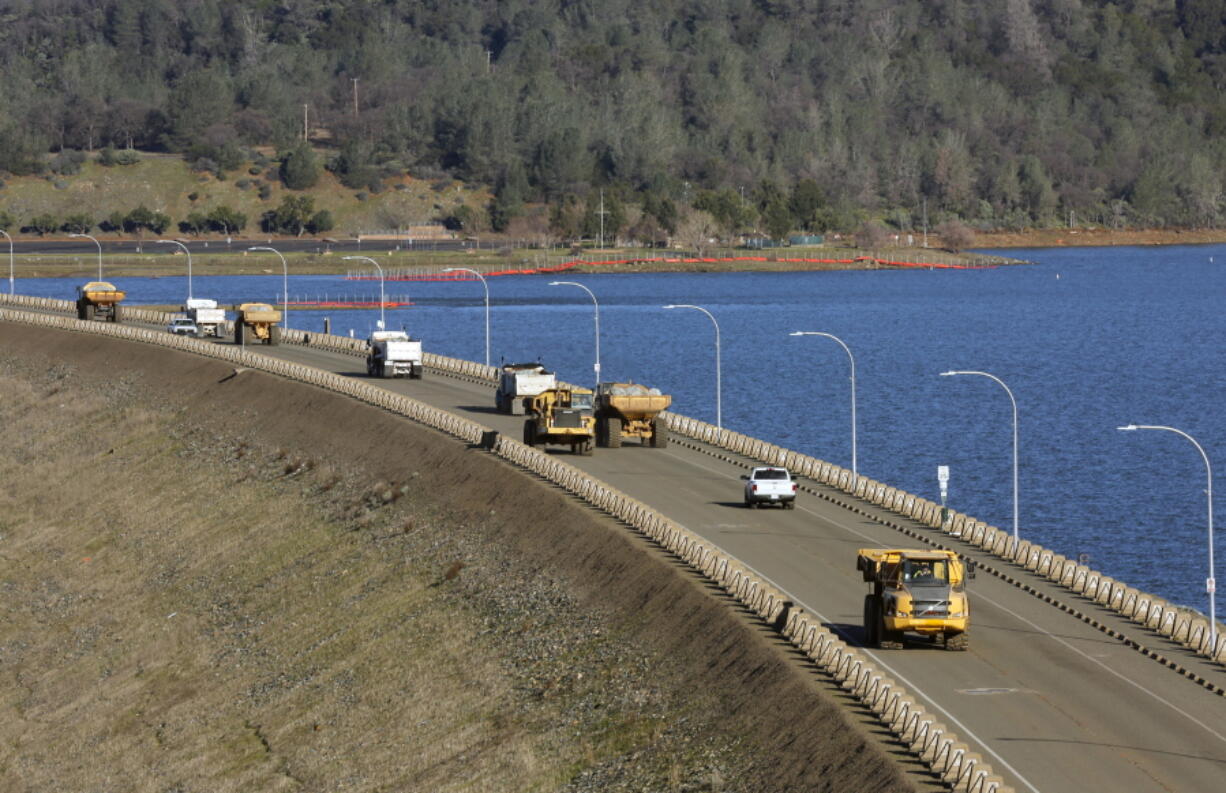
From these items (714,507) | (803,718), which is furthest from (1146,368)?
(803,718)

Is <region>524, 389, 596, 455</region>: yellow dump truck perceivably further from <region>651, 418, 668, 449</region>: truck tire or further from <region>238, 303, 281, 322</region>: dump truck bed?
<region>238, 303, 281, 322</region>: dump truck bed

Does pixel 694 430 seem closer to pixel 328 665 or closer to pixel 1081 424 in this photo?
pixel 328 665

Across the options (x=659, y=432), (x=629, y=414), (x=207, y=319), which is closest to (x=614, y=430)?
(x=629, y=414)

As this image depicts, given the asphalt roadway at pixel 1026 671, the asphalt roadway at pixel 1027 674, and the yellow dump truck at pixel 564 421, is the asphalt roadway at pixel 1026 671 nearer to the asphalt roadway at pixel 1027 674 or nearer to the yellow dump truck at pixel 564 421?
the asphalt roadway at pixel 1027 674

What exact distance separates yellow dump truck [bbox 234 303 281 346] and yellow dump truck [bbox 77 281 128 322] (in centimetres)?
2119

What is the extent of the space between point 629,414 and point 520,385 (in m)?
14.7

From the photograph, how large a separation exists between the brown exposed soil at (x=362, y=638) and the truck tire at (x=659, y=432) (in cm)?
945

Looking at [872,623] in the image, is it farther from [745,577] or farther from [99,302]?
[99,302]

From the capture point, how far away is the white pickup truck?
76375 mm

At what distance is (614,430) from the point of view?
95.2 metres

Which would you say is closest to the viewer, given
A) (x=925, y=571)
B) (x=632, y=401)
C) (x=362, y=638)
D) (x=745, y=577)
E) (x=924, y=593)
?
(x=924, y=593)

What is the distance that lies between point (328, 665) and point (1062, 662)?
1218 inches

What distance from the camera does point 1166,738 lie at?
44656 mm

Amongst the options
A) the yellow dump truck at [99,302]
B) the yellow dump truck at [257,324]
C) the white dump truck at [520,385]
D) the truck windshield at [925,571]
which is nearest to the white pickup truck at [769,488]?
the truck windshield at [925,571]
